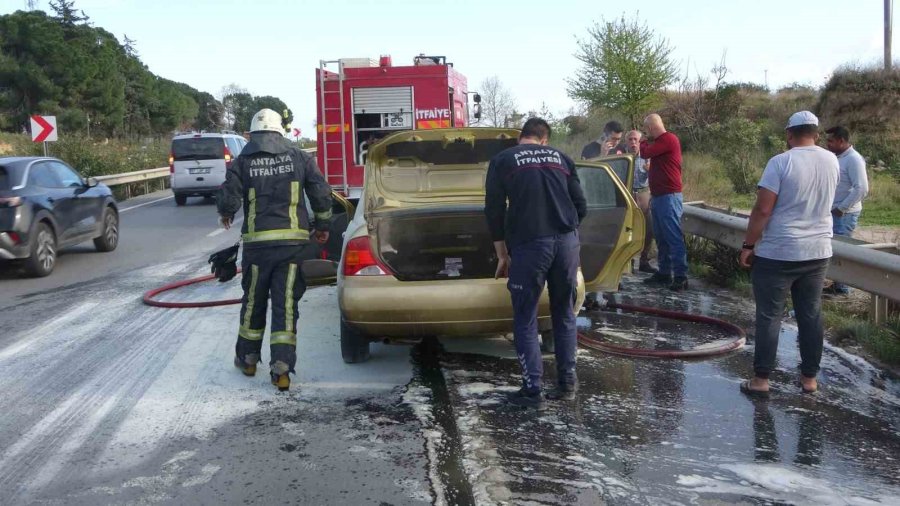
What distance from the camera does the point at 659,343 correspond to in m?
6.61

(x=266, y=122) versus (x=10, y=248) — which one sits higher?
(x=266, y=122)

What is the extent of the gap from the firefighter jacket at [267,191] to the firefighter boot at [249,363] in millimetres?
752

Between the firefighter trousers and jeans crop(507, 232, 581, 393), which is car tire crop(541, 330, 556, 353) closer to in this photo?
jeans crop(507, 232, 581, 393)

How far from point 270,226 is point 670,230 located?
471 cm

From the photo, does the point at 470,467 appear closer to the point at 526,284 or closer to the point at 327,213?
the point at 526,284

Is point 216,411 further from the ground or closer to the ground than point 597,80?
closer to the ground

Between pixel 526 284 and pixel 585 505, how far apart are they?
5.38 feet

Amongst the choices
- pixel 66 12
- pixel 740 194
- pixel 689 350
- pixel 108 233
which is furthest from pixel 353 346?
pixel 66 12

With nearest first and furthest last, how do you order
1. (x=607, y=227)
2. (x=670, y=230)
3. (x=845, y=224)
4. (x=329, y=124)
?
1. (x=607, y=227)
2. (x=845, y=224)
3. (x=670, y=230)
4. (x=329, y=124)

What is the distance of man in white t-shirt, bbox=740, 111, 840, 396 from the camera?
16.8ft

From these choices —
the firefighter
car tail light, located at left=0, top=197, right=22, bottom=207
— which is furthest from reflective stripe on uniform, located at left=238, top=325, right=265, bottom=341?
car tail light, located at left=0, top=197, right=22, bottom=207

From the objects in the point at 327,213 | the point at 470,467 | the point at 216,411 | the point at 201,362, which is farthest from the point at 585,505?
the point at 201,362

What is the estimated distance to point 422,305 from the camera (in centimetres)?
548

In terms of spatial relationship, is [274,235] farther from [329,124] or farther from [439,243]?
[329,124]
